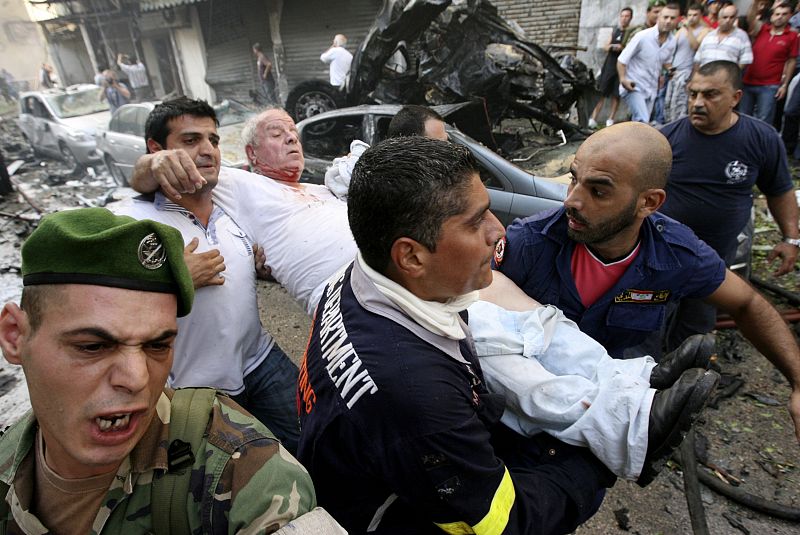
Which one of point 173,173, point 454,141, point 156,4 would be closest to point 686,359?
point 173,173

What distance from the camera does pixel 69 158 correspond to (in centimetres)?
869

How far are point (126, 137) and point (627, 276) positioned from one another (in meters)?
8.38

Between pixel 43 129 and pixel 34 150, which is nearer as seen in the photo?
pixel 43 129

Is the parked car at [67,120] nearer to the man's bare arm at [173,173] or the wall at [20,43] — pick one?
the wall at [20,43]

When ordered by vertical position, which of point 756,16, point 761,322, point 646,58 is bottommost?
point 761,322

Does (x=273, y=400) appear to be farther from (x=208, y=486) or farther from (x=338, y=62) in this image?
(x=338, y=62)

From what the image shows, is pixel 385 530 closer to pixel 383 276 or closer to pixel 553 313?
pixel 383 276

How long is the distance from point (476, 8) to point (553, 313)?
24.0 ft

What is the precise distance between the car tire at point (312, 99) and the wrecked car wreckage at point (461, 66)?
0.84 ft

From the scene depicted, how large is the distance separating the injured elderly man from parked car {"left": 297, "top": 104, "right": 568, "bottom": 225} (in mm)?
3006

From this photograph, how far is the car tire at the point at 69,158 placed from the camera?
8.61 metres

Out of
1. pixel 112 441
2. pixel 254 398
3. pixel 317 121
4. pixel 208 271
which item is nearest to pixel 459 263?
pixel 112 441

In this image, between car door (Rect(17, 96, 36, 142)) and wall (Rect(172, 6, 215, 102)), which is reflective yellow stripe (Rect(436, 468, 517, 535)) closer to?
wall (Rect(172, 6, 215, 102))

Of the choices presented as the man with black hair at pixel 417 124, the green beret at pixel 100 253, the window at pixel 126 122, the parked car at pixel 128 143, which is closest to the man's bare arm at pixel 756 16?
the man with black hair at pixel 417 124
